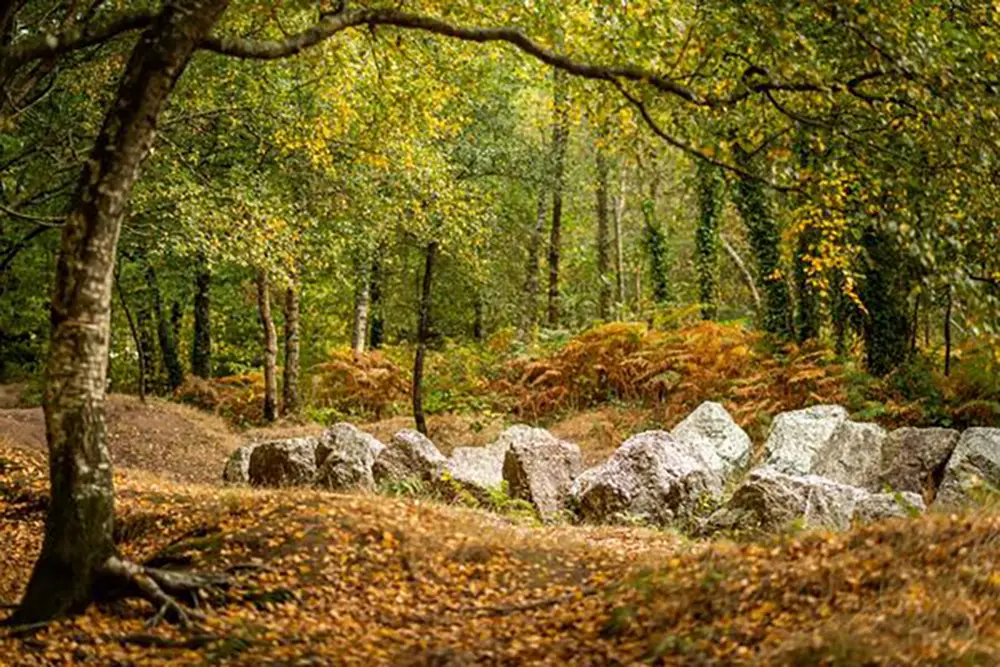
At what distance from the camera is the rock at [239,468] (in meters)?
14.5

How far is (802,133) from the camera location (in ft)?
24.6

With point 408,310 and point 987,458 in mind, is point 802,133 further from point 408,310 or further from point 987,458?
point 408,310

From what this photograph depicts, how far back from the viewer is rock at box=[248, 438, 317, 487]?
13594mm

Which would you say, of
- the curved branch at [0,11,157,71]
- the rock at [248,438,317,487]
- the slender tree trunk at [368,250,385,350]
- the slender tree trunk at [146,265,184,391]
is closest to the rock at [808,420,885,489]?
the rock at [248,438,317,487]

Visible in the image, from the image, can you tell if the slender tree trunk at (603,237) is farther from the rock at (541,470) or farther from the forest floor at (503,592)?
the forest floor at (503,592)

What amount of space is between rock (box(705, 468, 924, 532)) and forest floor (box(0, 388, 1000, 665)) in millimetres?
1036

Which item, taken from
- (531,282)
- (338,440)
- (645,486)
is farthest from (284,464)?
(531,282)

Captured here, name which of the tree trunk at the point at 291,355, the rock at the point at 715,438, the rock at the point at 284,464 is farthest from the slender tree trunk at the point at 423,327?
the rock at the point at 715,438

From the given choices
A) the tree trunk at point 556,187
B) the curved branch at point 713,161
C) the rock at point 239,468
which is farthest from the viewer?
the tree trunk at point 556,187

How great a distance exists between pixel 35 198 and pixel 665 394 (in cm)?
1308

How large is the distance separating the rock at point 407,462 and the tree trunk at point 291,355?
9.86 metres

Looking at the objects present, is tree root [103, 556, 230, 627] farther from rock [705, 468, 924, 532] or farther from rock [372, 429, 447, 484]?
rock [705, 468, 924, 532]

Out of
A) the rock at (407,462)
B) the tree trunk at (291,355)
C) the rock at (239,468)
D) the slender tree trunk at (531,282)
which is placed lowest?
the rock at (239,468)

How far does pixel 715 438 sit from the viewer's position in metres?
15.2
